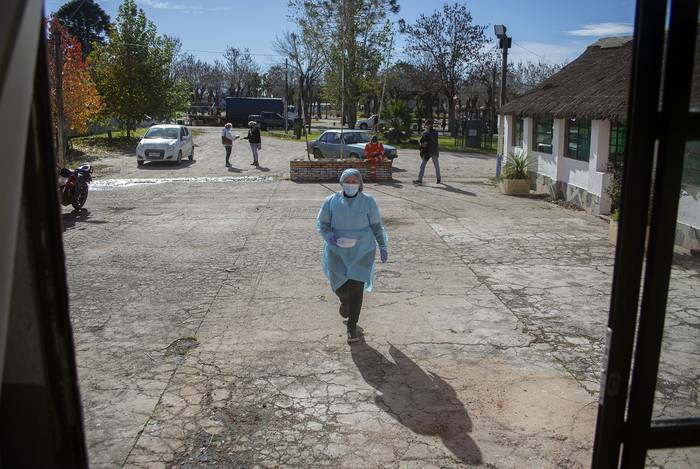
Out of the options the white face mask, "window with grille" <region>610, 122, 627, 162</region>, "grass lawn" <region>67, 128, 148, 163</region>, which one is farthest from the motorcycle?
"grass lawn" <region>67, 128, 148, 163</region>

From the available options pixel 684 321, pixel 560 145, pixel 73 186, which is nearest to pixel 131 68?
pixel 73 186

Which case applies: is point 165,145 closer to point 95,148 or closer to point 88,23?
point 95,148

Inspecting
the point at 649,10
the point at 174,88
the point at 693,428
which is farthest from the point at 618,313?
the point at 174,88

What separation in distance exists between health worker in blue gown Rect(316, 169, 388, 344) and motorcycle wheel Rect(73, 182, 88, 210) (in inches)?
352

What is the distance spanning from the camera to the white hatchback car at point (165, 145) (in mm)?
23344

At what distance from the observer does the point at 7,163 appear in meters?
1.19

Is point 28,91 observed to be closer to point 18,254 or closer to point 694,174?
point 18,254

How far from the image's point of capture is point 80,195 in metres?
13.4

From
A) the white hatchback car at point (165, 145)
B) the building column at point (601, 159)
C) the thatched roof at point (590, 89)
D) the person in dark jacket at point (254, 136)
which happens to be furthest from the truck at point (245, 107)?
the building column at point (601, 159)

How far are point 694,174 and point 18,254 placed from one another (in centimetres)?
187

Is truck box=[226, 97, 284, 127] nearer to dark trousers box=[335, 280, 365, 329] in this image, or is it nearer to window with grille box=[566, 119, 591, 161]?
window with grille box=[566, 119, 591, 161]

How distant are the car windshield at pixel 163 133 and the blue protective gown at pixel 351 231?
20039mm

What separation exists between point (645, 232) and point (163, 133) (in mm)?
24918

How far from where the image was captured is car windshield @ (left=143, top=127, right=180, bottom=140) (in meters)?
24.7
